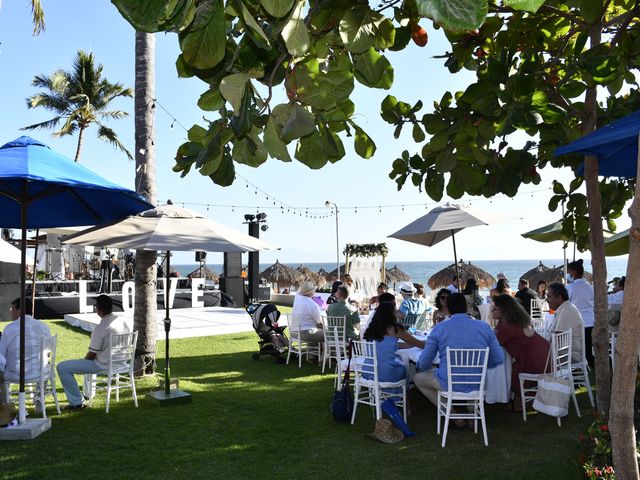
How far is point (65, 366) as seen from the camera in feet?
17.8

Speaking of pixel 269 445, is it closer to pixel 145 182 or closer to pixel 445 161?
pixel 445 161

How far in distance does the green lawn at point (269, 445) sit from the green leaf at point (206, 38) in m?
3.53

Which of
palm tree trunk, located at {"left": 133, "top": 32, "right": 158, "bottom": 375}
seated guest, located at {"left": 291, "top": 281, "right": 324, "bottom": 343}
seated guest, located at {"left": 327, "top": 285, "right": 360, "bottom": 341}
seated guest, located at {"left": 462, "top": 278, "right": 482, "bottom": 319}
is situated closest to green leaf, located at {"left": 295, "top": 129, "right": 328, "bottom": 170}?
seated guest, located at {"left": 327, "top": 285, "right": 360, "bottom": 341}

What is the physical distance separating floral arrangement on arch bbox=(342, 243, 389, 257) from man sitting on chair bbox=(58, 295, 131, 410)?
11.6m

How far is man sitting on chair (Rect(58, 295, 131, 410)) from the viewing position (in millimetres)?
5430

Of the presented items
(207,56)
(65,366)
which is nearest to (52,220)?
(65,366)

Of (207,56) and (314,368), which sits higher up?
(207,56)

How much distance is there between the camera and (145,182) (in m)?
7.13

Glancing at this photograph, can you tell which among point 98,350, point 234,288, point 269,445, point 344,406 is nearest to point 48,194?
point 98,350

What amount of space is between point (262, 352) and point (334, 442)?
13.3ft

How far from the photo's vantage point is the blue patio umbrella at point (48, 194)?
163 inches

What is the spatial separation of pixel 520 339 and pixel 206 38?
16.2 feet

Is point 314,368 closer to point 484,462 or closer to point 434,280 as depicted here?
point 484,462

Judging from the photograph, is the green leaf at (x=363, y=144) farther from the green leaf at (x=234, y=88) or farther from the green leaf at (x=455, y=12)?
the green leaf at (x=455, y=12)
